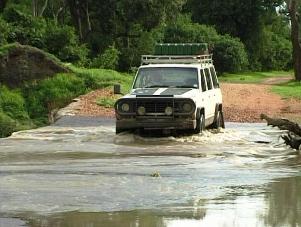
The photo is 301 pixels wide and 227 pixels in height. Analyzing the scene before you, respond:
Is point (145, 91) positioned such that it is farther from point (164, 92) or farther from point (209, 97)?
point (209, 97)

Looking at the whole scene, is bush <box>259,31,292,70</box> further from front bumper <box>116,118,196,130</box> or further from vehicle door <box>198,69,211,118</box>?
front bumper <box>116,118,196,130</box>

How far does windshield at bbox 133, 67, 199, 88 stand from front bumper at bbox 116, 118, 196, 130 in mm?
1311

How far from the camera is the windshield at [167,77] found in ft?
58.2

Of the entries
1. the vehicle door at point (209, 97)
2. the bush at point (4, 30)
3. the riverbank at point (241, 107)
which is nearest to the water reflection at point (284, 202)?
the vehicle door at point (209, 97)

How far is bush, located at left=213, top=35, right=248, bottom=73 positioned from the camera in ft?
191

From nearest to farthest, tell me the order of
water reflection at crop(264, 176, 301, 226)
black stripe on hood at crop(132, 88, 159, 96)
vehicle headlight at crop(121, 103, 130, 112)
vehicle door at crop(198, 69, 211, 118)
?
water reflection at crop(264, 176, 301, 226), vehicle headlight at crop(121, 103, 130, 112), black stripe on hood at crop(132, 88, 159, 96), vehicle door at crop(198, 69, 211, 118)

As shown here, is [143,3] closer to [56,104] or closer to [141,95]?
[56,104]

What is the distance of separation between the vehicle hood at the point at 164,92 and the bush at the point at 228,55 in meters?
41.2

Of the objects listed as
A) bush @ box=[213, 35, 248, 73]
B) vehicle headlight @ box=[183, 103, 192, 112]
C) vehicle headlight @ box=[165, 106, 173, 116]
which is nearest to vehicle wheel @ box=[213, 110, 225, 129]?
vehicle headlight @ box=[183, 103, 192, 112]

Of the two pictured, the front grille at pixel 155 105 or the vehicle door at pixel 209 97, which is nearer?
the front grille at pixel 155 105

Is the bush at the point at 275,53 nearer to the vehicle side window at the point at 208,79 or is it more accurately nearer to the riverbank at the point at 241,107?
the riverbank at the point at 241,107

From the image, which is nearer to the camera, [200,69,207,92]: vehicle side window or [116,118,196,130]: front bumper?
[116,118,196,130]: front bumper

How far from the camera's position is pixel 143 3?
1630 inches

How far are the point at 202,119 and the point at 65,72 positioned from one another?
12967mm
